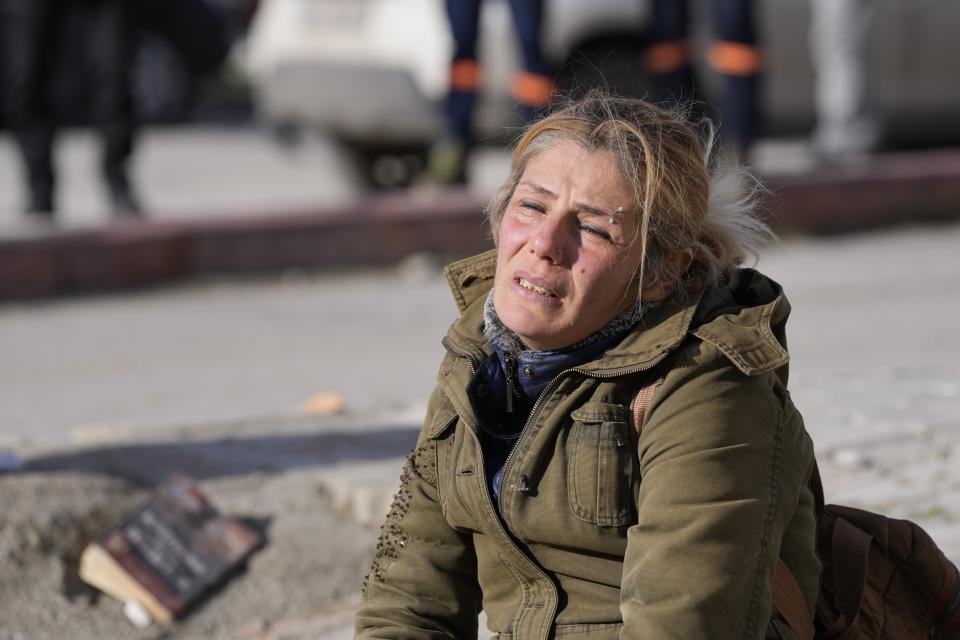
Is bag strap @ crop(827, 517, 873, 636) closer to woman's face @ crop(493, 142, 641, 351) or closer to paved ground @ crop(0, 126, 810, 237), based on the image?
woman's face @ crop(493, 142, 641, 351)

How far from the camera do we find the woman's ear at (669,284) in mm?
2188

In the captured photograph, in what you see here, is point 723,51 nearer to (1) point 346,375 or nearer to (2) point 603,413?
(1) point 346,375

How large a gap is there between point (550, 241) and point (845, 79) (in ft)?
21.7

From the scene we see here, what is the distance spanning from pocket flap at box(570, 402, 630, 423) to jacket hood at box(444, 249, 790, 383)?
46 mm

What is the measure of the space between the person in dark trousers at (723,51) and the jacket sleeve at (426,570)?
5.38 m

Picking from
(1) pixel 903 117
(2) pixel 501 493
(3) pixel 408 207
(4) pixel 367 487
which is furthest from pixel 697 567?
(1) pixel 903 117

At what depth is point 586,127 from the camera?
2180mm

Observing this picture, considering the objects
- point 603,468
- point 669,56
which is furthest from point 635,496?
point 669,56

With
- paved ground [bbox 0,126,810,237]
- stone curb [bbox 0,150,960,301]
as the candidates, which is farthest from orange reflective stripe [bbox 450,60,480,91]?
paved ground [bbox 0,126,810,237]

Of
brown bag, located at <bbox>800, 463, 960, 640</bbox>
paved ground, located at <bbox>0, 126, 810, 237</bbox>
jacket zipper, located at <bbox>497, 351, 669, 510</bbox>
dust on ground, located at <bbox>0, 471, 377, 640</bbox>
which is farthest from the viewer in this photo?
paved ground, located at <bbox>0, 126, 810, 237</bbox>

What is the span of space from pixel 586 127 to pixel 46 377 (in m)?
4.01

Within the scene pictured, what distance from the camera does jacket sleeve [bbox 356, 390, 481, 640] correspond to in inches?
92.7

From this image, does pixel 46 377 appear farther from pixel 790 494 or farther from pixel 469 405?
pixel 790 494

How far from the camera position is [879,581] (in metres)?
2.33
